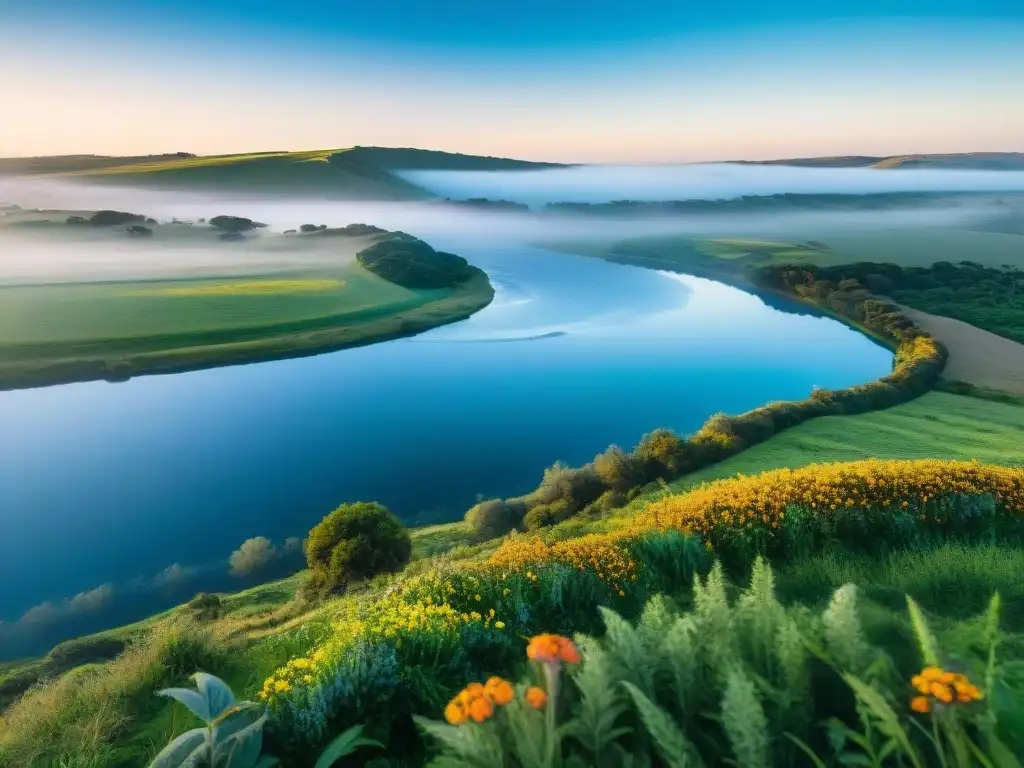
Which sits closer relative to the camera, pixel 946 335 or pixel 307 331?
pixel 946 335

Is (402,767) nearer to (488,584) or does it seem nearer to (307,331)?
(488,584)

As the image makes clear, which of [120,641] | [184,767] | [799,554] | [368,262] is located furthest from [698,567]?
[368,262]

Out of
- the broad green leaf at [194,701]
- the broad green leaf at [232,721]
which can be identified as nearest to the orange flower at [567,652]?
the broad green leaf at [232,721]

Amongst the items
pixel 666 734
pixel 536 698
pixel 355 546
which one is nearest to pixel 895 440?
pixel 355 546

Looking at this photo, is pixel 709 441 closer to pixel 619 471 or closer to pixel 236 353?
pixel 619 471

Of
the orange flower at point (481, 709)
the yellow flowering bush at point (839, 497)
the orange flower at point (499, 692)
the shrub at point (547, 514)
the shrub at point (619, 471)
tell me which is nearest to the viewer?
the orange flower at point (481, 709)

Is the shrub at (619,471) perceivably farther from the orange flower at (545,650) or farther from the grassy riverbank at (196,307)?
the grassy riverbank at (196,307)

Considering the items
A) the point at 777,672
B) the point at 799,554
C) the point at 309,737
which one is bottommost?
the point at 799,554
